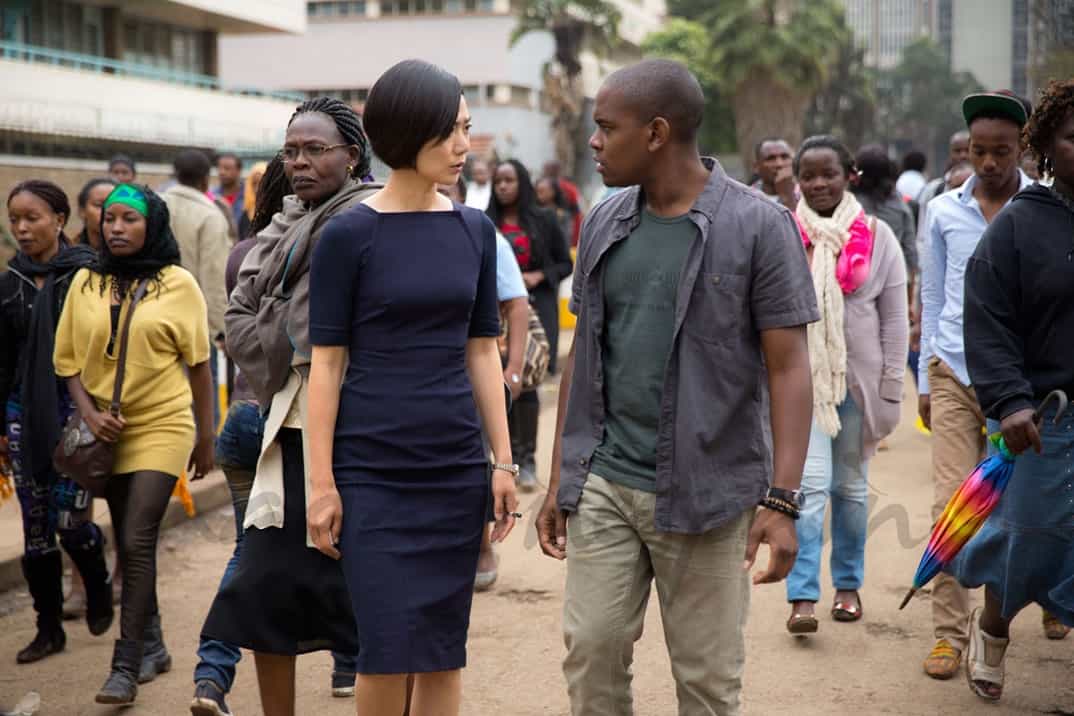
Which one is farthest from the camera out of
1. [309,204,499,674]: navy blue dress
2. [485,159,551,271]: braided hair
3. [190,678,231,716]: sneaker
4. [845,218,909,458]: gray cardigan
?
[485,159,551,271]: braided hair

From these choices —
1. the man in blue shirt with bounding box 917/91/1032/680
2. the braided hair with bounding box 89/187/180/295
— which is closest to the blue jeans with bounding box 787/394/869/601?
the man in blue shirt with bounding box 917/91/1032/680

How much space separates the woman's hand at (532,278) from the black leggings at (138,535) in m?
4.78

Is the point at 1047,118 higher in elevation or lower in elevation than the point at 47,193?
higher

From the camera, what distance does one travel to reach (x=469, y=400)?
3.85 meters

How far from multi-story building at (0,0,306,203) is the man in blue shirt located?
18.9m

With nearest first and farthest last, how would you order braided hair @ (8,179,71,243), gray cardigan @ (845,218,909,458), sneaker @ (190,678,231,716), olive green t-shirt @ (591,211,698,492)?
1. olive green t-shirt @ (591,211,698,492)
2. sneaker @ (190,678,231,716)
3. braided hair @ (8,179,71,243)
4. gray cardigan @ (845,218,909,458)

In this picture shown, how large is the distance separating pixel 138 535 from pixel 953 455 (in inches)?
123

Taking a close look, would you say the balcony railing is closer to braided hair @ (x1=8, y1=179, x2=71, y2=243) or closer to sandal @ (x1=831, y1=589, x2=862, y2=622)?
braided hair @ (x1=8, y1=179, x2=71, y2=243)

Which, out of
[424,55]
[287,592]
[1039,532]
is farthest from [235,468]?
[424,55]

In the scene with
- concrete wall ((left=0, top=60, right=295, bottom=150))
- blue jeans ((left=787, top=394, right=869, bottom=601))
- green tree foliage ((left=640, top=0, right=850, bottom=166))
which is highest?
green tree foliage ((left=640, top=0, right=850, bottom=166))

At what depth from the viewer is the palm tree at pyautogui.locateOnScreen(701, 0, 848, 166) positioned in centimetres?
5041

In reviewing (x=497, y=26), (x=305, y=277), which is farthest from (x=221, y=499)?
(x=497, y=26)

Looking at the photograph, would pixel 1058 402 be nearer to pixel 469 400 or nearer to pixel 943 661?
pixel 943 661

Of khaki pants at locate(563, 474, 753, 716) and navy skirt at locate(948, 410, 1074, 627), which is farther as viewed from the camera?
navy skirt at locate(948, 410, 1074, 627)
